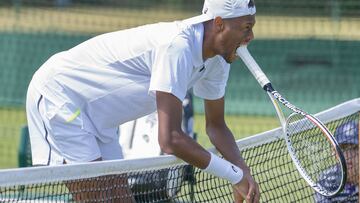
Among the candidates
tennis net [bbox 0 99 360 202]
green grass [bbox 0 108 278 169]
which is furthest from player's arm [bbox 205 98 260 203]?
green grass [bbox 0 108 278 169]

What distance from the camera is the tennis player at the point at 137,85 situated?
5.00m

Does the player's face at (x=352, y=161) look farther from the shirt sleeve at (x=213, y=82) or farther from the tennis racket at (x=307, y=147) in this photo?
the shirt sleeve at (x=213, y=82)

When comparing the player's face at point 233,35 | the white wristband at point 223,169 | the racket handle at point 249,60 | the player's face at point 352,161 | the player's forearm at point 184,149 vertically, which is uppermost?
the player's face at point 233,35

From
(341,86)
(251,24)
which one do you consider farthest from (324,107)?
(251,24)

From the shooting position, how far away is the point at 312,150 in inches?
237

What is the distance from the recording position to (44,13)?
16.7 meters

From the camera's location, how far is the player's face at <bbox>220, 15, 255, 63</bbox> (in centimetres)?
515

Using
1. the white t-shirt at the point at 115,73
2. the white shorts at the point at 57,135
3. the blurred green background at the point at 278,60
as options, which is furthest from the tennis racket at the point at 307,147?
the blurred green background at the point at 278,60

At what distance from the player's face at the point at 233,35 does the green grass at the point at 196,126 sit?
6362 millimetres

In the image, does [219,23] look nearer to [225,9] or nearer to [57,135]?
[225,9]

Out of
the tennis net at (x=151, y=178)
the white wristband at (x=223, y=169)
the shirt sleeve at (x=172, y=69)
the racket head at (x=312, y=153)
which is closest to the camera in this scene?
→ the tennis net at (x=151, y=178)

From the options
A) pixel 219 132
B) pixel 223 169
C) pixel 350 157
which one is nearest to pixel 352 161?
pixel 350 157

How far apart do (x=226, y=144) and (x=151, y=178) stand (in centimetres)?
44

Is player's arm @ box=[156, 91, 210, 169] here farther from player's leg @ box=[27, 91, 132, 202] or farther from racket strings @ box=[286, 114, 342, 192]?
racket strings @ box=[286, 114, 342, 192]
